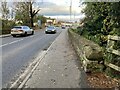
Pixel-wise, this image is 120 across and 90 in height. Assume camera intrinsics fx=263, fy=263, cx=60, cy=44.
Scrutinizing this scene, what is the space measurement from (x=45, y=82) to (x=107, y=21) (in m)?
5.92

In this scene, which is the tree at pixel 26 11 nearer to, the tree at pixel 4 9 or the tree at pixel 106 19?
the tree at pixel 4 9

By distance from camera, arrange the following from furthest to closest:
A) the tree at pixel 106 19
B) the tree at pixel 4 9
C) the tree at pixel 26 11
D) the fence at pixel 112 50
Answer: the tree at pixel 26 11, the tree at pixel 4 9, the tree at pixel 106 19, the fence at pixel 112 50

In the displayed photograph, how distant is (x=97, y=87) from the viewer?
693 centimetres

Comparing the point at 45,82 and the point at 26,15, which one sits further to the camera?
the point at 26,15

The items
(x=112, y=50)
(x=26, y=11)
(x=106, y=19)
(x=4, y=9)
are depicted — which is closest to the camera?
(x=112, y=50)

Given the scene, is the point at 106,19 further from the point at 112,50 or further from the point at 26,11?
the point at 26,11

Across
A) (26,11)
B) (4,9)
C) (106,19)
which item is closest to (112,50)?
(106,19)

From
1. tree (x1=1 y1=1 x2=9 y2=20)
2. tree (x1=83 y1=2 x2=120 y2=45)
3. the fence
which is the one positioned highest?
tree (x1=1 y1=1 x2=9 y2=20)

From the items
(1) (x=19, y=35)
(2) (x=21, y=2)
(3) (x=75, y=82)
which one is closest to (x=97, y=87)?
(3) (x=75, y=82)

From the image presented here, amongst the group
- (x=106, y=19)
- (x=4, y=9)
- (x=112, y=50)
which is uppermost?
(x=4, y=9)

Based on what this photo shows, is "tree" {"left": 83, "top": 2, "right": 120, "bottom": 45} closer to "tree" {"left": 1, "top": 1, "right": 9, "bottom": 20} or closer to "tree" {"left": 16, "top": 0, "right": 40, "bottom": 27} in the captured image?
"tree" {"left": 1, "top": 1, "right": 9, "bottom": 20}

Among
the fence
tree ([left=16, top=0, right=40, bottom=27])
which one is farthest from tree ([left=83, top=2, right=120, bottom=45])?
tree ([left=16, top=0, right=40, bottom=27])

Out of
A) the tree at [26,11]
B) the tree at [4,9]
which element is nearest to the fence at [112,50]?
the tree at [4,9]

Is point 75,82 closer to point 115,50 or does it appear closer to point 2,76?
point 115,50
